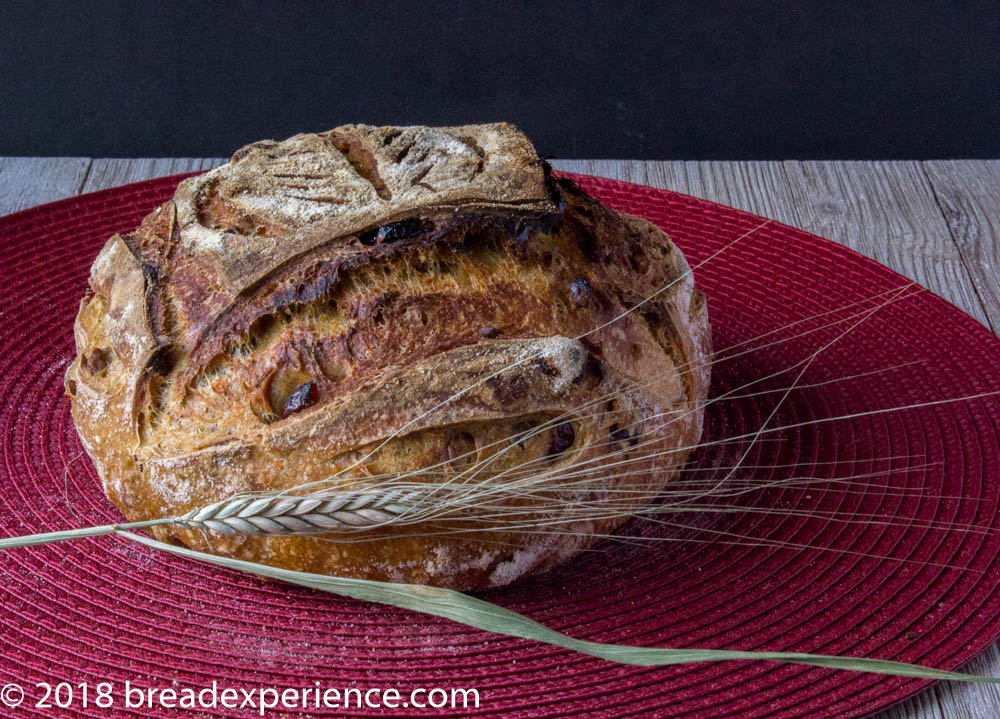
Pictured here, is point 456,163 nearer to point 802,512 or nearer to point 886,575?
A: point 802,512

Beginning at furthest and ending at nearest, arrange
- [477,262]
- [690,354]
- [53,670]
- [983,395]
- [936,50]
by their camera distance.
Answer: [936,50] → [983,395] → [690,354] → [477,262] → [53,670]

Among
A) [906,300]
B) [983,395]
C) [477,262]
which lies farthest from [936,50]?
[477,262]

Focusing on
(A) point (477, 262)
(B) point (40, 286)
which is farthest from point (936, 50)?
(B) point (40, 286)

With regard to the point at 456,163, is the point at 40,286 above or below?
above

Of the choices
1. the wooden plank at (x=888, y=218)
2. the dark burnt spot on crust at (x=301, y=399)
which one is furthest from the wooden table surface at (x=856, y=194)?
the dark burnt spot on crust at (x=301, y=399)

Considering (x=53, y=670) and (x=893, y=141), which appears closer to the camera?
(x=53, y=670)

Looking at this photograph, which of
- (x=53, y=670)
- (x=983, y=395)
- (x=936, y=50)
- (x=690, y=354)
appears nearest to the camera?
(x=53, y=670)

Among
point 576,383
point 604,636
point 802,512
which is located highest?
point 576,383

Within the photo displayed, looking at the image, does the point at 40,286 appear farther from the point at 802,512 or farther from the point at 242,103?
the point at 802,512
